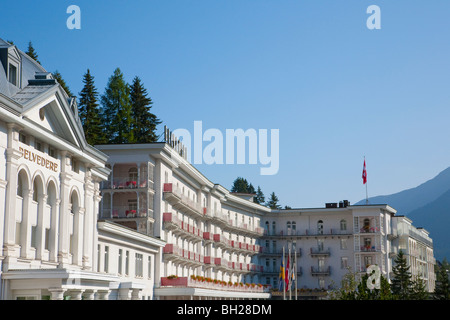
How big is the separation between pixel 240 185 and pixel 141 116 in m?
65.6

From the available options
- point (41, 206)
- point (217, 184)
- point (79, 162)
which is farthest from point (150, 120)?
point (41, 206)

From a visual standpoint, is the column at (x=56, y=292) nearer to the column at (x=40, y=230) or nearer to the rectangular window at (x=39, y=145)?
the column at (x=40, y=230)

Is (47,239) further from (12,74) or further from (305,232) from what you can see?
(305,232)

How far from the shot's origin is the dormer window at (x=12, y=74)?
119 ft

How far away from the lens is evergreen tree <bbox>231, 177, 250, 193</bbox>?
515 ft

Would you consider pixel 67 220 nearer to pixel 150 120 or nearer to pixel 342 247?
pixel 150 120

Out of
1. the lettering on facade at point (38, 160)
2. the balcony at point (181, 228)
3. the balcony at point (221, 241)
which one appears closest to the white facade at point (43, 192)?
the lettering on facade at point (38, 160)

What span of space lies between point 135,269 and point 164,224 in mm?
9440

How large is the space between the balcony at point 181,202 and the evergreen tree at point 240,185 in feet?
245

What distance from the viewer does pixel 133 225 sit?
6412 centimetres

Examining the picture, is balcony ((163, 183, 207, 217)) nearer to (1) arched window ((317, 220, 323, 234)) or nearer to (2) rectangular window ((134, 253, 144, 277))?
(2) rectangular window ((134, 253, 144, 277))

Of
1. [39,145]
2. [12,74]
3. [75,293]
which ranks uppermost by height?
[12,74]

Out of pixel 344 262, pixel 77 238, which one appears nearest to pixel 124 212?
pixel 77 238

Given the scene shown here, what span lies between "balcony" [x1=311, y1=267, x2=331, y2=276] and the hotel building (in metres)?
0.16
